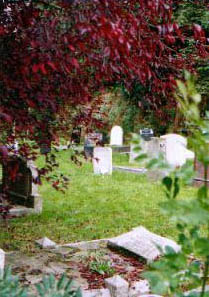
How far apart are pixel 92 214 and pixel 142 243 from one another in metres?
2.19

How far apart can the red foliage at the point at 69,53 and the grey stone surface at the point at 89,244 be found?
63.5 inches

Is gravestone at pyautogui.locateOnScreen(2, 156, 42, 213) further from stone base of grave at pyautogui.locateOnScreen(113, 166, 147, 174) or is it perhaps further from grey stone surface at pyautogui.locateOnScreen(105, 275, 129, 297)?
stone base of grave at pyautogui.locateOnScreen(113, 166, 147, 174)

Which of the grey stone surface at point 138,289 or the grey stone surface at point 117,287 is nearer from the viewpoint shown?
the grey stone surface at point 117,287

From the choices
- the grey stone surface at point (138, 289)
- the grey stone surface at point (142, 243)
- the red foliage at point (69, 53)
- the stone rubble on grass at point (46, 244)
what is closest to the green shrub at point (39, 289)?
the red foliage at point (69, 53)

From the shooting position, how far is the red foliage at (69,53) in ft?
8.45

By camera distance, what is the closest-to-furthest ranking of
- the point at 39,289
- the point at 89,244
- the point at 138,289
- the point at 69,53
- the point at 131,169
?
the point at 39,289, the point at 69,53, the point at 138,289, the point at 89,244, the point at 131,169

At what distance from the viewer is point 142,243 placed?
4.89 metres

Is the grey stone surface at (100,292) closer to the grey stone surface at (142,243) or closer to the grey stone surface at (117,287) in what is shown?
the grey stone surface at (117,287)

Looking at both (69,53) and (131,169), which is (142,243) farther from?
(131,169)

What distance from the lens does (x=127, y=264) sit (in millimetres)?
4629

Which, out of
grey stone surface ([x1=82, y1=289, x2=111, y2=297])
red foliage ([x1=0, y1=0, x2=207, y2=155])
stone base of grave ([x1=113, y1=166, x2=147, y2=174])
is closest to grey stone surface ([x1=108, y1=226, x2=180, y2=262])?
grey stone surface ([x1=82, y1=289, x2=111, y2=297])

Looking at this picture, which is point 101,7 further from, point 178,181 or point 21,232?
point 21,232

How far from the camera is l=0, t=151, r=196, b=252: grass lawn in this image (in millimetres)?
5871

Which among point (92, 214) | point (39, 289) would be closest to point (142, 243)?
point (92, 214)
